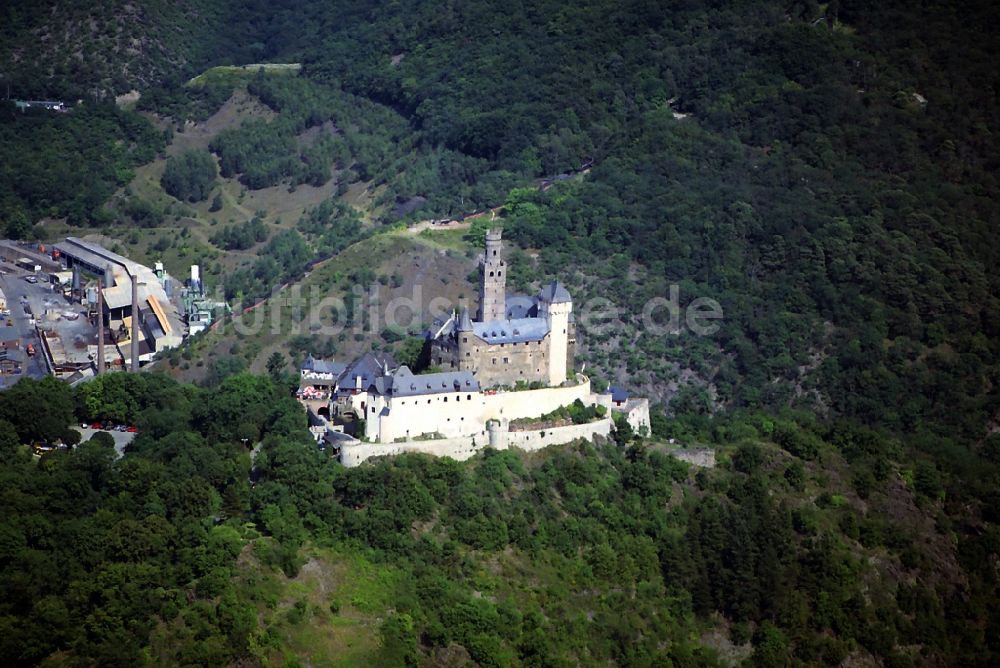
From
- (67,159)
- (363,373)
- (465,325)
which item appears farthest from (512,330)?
(67,159)

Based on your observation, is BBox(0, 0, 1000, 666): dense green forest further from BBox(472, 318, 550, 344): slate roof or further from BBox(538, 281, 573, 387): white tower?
BBox(472, 318, 550, 344): slate roof

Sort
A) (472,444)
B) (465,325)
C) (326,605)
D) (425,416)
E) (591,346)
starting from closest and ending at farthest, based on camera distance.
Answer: (326,605)
(425,416)
(472,444)
(465,325)
(591,346)

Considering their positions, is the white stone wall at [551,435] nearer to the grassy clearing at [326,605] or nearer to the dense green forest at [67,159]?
the grassy clearing at [326,605]

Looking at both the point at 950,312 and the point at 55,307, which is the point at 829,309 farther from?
the point at 55,307

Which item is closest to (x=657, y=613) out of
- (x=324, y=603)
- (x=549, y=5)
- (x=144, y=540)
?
(x=324, y=603)

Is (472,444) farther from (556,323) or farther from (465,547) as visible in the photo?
(556,323)

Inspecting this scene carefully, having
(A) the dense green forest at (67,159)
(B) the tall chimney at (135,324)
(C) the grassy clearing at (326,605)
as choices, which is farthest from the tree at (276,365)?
(A) the dense green forest at (67,159)
